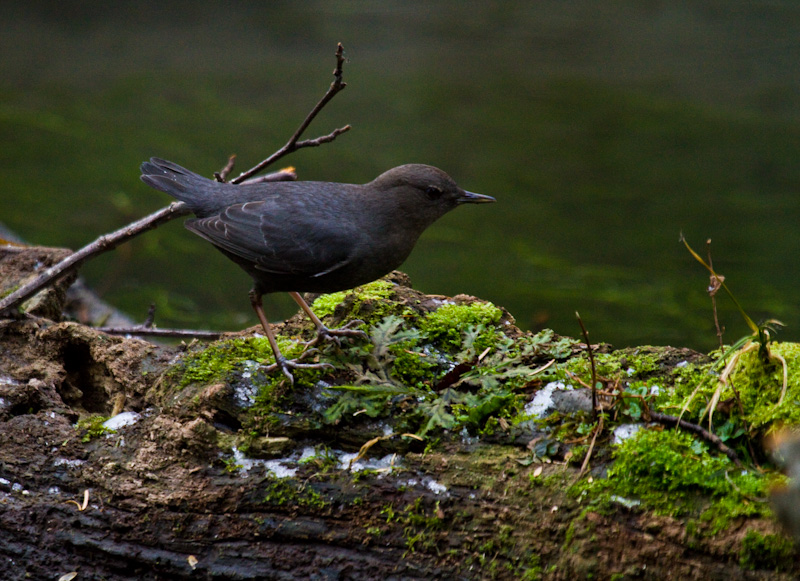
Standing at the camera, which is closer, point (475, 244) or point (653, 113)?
point (475, 244)

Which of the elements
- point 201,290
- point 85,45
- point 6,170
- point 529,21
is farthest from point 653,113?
point 85,45

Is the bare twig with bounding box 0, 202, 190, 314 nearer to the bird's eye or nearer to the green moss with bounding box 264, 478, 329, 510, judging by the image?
the bird's eye

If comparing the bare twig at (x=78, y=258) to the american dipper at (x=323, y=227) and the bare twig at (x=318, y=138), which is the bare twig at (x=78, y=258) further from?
the bare twig at (x=318, y=138)

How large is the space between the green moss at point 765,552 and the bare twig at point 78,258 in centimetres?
285

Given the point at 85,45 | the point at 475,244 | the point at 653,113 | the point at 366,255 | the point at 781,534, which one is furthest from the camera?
the point at 85,45

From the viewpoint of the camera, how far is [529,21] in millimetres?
14094

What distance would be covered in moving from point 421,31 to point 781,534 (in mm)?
12897

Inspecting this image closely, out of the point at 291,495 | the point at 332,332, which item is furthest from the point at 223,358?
the point at 291,495

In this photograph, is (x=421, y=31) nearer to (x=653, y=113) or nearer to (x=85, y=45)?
(x=653, y=113)

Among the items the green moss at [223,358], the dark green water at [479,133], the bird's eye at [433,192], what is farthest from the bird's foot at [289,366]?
the dark green water at [479,133]

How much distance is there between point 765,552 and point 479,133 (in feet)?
30.5

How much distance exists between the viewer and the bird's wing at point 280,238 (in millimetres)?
3293

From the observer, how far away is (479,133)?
1088cm

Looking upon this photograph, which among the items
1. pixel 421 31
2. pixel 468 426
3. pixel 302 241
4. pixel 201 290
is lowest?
pixel 201 290
